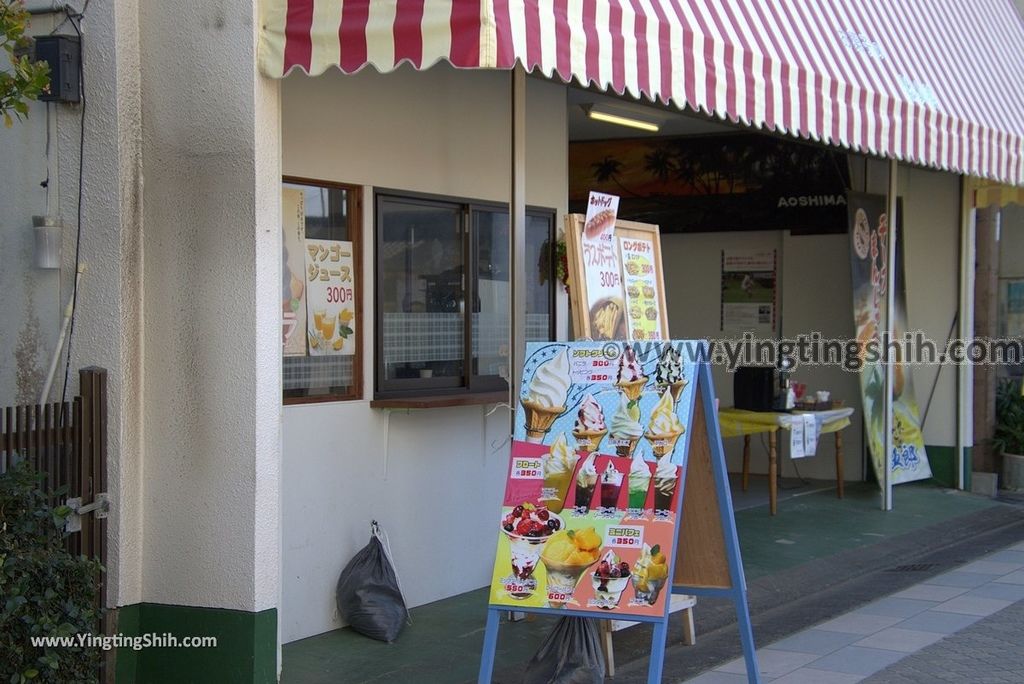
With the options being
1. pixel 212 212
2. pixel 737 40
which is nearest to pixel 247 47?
pixel 212 212

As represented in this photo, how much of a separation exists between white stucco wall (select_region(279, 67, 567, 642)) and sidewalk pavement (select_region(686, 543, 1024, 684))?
76.8 inches

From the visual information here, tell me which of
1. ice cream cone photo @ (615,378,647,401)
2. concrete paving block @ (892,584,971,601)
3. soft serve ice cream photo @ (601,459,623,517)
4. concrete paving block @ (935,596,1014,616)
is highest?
ice cream cone photo @ (615,378,647,401)

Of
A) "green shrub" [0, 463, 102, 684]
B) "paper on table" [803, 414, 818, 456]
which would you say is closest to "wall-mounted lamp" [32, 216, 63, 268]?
"green shrub" [0, 463, 102, 684]

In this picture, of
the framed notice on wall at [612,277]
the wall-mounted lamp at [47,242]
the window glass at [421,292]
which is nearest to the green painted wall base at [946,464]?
the framed notice on wall at [612,277]

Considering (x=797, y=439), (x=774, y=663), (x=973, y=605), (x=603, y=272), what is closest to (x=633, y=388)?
(x=603, y=272)

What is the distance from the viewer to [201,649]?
17.3ft

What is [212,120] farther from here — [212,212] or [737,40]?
[737,40]

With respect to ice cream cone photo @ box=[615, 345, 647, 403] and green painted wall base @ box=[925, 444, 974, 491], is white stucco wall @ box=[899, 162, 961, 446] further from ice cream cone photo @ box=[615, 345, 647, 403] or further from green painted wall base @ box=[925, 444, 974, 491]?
ice cream cone photo @ box=[615, 345, 647, 403]

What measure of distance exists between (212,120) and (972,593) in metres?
5.78

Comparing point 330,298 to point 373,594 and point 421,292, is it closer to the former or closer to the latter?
point 421,292

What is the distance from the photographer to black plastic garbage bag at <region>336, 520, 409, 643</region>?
21.0ft

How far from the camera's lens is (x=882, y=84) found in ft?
26.1

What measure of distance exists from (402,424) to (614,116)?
141 inches

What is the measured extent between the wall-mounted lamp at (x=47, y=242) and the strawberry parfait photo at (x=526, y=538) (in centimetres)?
234
